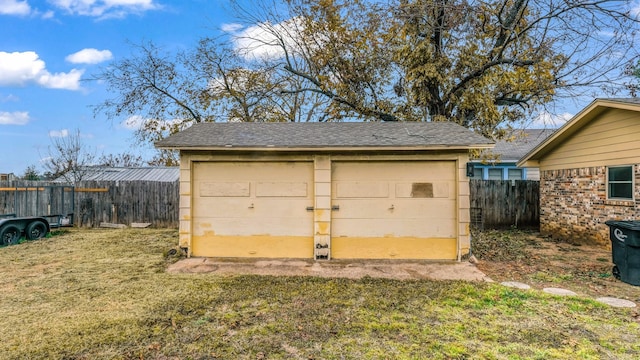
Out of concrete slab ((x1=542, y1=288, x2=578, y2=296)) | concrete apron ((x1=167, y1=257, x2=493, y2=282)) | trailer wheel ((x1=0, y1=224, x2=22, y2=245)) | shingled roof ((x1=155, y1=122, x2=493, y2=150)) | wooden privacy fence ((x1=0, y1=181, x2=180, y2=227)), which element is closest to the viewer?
concrete slab ((x1=542, y1=288, x2=578, y2=296))

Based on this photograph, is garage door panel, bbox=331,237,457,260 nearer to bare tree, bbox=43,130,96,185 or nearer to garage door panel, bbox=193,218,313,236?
garage door panel, bbox=193,218,313,236

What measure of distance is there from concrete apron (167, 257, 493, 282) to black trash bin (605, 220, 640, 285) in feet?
6.56

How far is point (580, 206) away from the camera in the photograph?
862cm

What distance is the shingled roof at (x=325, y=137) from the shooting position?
20.0ft

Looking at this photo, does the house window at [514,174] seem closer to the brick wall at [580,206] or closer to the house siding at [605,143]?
the brick wall at [580,206]

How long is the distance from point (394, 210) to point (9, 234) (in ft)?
29.8

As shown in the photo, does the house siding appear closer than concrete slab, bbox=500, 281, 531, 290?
No

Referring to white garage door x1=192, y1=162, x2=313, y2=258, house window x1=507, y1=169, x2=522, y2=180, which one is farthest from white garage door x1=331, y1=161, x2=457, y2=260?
house window x1=507, y1=169, x2=522, y2=180

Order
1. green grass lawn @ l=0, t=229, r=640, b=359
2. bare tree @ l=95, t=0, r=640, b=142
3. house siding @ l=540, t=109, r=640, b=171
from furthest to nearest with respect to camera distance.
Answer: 1. bare tree @ l=95, t=0, r=640, b=142
2. house siding @ l=540, t=109, r=640, b=171
3. green grass lawn @ l=0, t=229, r=640, b=359

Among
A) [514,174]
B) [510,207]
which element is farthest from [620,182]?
[514,174]

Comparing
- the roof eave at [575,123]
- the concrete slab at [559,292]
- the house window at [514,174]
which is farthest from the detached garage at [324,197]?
the house window at [514,174]

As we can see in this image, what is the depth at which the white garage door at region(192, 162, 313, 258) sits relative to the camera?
20.9 ft

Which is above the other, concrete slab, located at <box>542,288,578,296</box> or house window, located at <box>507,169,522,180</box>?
house window, located at <box>507,169,522,180</box>

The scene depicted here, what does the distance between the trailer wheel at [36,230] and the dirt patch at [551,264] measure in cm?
1059
